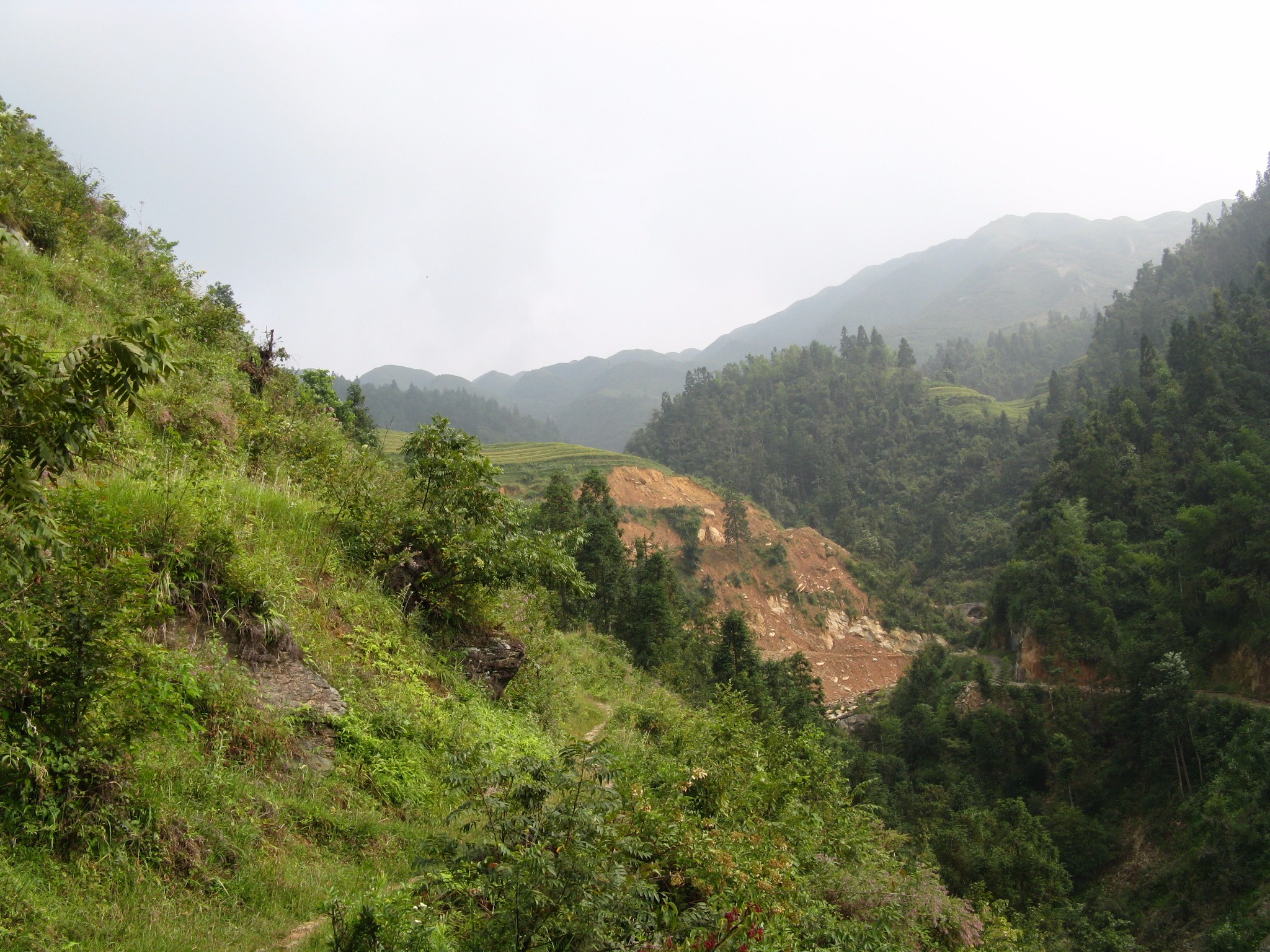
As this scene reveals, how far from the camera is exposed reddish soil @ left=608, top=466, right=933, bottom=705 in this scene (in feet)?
168

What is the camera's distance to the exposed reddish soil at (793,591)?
51.3 meters

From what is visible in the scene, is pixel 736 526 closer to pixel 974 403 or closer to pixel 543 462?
pixel 543 462

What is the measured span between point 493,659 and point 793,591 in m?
53.6

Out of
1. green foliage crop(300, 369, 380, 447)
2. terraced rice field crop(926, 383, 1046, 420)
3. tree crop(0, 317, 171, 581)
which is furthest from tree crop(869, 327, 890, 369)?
tree crop(0, 317, 171, 581)

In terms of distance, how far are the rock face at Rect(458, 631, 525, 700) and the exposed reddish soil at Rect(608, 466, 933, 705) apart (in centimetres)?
4248

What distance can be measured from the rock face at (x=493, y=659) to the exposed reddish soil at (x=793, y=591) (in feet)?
139

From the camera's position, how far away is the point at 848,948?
6539 mm

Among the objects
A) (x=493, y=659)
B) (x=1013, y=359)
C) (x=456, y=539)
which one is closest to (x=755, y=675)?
(x=493, y=659)

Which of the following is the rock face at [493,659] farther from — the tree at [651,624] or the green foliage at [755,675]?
the tree at [651,624]

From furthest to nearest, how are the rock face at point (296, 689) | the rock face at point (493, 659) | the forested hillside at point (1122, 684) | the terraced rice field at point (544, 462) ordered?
the terraced rice field at point (544, 462) < the forested hillside at point (1122, 684) < the rock face at point (493, 659) < the rock face at point (296, 689)

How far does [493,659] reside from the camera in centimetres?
841

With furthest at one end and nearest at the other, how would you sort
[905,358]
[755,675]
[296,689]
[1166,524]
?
[905,358] < [1166,524] < [755,675] < [296,689]

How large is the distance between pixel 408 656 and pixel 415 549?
1.47 m

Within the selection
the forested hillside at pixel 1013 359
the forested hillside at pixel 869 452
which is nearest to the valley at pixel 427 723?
the forested hillside at pixel 869 452
